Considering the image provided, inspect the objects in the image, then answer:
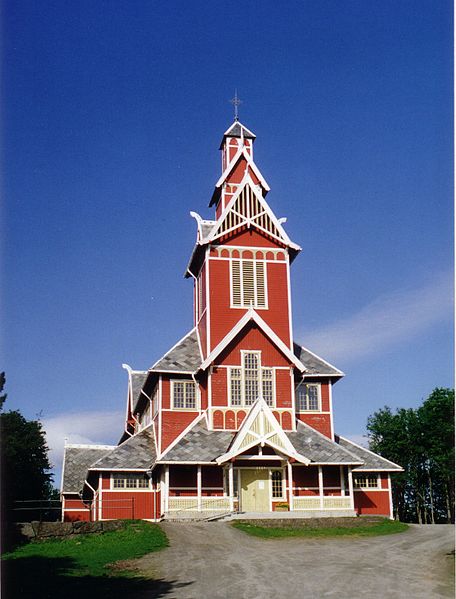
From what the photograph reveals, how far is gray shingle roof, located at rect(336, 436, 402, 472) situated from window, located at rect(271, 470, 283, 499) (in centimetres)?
465

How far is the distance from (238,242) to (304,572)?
23800mm

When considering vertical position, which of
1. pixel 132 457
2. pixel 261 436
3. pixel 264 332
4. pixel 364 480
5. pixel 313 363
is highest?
pixel 264 332

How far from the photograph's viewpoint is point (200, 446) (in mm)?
35406

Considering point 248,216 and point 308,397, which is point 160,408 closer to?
point 308,397

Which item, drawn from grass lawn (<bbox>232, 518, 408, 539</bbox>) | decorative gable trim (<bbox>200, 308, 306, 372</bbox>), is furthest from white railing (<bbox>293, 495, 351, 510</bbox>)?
decorative gable trim (<bbox>200, 308, 306, 372</bbox>)

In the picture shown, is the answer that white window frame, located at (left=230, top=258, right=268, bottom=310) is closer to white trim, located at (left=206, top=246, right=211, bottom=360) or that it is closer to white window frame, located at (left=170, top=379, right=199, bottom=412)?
white trim, located at (left=206, top=246, right=211, bottom=360)

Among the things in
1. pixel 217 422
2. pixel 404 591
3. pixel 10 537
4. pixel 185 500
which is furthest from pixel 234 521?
pixel 404 591

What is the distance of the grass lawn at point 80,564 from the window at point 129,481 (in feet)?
22.0

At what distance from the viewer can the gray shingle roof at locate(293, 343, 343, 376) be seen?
4009cm

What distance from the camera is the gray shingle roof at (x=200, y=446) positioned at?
34.5 meters

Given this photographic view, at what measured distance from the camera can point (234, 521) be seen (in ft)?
104

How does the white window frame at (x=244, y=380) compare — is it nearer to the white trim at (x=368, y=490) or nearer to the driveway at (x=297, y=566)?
the white trim at (x=368, y=490)

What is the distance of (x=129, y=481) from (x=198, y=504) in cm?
436

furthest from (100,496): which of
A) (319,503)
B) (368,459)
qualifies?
(368,459)
